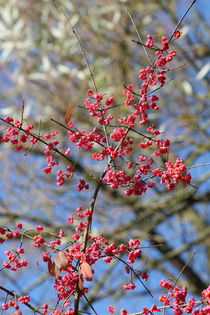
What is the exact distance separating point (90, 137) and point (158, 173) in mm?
216

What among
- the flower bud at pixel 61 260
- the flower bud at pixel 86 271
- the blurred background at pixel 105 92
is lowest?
the flower bud at pixel 86 271

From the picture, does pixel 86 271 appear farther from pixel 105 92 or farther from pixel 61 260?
pixel 105 92

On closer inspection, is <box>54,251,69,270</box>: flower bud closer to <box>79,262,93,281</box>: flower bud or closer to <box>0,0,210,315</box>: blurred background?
<box>79,262,93,281</box>: flower bud

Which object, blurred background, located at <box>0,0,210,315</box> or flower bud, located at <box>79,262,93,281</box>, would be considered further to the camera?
blurred background, located at <box>0,0,210,315</box>

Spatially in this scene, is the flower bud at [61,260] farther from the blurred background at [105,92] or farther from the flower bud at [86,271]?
the blurred background at [105,92]

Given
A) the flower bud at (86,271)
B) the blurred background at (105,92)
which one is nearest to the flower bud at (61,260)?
the flower bud at (86,271)

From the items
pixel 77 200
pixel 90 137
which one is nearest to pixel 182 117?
pixel 77 200

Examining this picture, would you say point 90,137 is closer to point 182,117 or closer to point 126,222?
point 182,117

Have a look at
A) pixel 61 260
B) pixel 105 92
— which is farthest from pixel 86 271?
pixel 105 92

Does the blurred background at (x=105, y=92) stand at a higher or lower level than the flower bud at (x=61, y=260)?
higher

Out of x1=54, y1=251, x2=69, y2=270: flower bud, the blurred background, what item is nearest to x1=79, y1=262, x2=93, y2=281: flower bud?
x1=54, y1=251, x2=69, y2=270: flower bud

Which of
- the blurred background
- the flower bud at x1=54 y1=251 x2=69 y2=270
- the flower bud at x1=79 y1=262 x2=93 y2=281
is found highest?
the blurred background

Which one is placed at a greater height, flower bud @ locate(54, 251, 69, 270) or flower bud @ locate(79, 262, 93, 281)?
flower bud @ locate(54, 251, 69, 270)

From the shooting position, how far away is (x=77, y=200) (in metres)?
5.96
